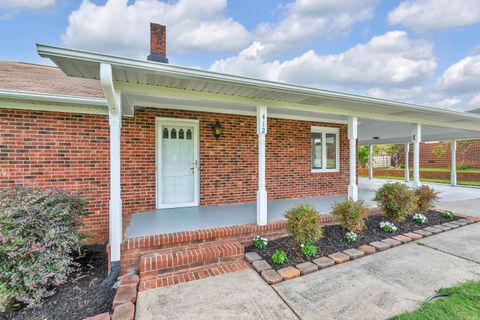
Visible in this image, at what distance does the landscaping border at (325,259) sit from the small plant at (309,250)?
124 millimetres

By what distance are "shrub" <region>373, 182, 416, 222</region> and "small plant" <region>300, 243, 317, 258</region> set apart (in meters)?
2.54

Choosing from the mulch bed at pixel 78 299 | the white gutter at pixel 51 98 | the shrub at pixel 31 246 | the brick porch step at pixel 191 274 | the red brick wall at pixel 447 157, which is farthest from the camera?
the red brick wall at pixel 447 157

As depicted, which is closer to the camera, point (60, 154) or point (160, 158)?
point (60, 154)

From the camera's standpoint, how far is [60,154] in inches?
173

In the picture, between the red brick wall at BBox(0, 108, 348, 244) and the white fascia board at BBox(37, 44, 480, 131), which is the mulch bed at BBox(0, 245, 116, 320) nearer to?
the red brick wall at BBox(0, 108, 348, 244)

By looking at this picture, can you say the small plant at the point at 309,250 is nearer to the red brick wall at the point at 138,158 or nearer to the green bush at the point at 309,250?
the green bush at the point at 309,250

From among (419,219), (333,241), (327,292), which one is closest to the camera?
Answer: (327,292)

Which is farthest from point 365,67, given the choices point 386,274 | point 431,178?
point 386,274

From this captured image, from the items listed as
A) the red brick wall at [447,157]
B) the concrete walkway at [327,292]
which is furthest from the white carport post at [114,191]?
the red brick wall at [447,157]

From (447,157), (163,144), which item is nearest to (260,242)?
(163,144)

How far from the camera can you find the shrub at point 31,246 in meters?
2.73

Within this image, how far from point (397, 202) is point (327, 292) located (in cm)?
338

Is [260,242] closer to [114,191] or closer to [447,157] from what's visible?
[114,191]

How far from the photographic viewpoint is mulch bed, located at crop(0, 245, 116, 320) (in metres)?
2.62
